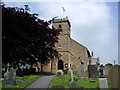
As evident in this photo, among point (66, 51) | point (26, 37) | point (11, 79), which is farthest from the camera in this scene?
point (66, 51)

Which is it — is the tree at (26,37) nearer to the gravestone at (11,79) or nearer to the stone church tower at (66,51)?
the gravestone at (11,79)

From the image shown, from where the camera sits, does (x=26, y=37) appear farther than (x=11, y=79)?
No

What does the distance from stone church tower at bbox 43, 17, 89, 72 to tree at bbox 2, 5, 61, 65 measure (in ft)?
113

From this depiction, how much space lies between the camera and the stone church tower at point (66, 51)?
144 ft

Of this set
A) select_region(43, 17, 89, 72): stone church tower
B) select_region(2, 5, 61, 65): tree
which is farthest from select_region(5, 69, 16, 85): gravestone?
select_region(43, 17, 89, 72): stone church tower

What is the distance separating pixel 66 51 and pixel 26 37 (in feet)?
126

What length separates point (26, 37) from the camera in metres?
6.67

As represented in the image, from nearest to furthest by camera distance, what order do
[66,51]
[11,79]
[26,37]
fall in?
[26,37] → [11,79] → [66,51]

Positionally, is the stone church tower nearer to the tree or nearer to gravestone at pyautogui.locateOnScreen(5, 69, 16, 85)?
gravestone at pyautogui.locateOnScreen(5, 69, 16, 85)

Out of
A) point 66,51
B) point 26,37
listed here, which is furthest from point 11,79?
point 66,51

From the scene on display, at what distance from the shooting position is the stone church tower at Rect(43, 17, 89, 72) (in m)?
44.0

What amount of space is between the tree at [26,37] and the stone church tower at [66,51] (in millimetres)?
34529

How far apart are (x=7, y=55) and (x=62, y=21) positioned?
4037 centimetres

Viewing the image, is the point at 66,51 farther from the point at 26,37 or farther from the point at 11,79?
the point at 26,37
